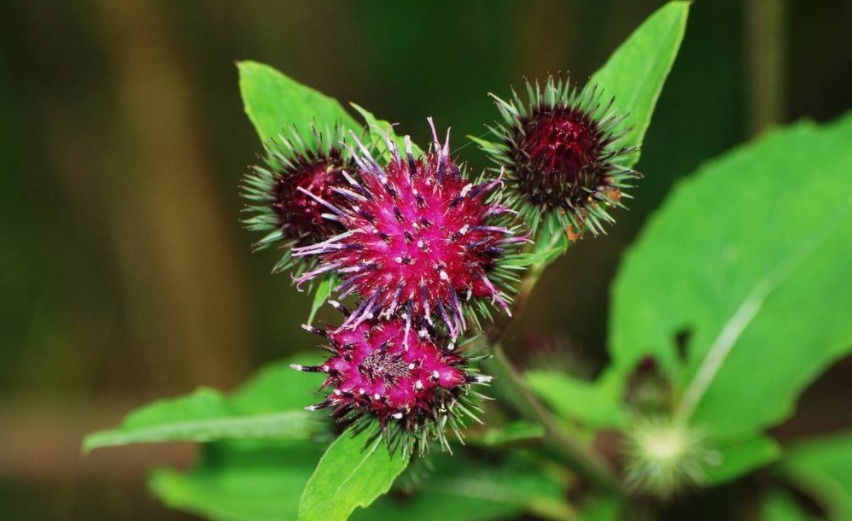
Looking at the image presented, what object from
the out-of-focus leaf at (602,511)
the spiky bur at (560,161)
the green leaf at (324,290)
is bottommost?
the green leaf at (324,290)

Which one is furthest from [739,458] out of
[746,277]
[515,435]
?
[515,435]

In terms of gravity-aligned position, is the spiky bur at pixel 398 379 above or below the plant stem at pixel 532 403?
below

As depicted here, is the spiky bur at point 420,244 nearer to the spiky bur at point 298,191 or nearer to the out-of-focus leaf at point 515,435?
the spiky bur at point 298,191

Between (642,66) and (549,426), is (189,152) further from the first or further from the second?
(642,66)

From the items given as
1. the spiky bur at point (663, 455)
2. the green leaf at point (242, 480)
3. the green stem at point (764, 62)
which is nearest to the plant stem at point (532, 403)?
the spiky bur at point (663, 455)

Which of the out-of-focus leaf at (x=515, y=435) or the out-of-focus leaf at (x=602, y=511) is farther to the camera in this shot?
the out-of-focus leaf at (x=602, y=511)
